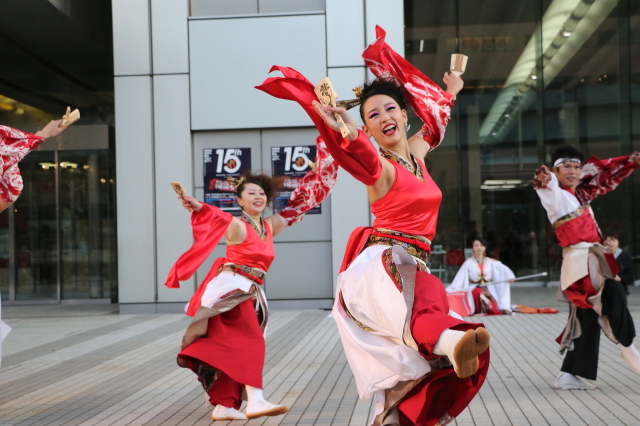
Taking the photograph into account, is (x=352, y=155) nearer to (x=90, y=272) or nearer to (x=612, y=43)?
(x=90, y=272)

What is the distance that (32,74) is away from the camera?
15703 millimetres

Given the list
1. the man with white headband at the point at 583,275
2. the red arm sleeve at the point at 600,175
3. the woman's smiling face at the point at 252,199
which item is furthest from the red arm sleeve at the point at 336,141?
the red arm sleeve at the point at 600,175

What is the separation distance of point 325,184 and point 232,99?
26.5ft

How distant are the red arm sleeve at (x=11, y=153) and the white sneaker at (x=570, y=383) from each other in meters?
4.18

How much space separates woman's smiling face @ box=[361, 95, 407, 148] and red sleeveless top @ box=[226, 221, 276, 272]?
6.84 feet

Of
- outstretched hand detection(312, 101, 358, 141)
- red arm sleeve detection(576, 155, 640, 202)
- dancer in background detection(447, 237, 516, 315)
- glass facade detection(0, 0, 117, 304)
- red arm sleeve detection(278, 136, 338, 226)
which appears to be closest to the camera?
outstretched hand detection(312, 101, 358, 141)

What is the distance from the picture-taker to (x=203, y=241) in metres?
5.33

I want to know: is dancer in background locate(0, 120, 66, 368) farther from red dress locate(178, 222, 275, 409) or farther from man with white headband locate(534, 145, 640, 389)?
man with white headband locate(534, 145, 640, 389)

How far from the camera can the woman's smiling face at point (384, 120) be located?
11.4ft

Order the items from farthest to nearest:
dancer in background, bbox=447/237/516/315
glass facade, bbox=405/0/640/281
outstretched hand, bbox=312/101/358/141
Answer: glass facade, bbox=405/0/640/281
dancer in background, bbox=447/237/516/315
outstretched hand, bbox=312/101/358/141

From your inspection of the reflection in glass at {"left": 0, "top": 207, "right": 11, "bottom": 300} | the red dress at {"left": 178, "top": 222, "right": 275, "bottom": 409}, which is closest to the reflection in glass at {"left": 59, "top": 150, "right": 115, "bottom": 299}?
the reflection in glass at {"left": 0, "top": 207, "right": 11, "bottom": 300}

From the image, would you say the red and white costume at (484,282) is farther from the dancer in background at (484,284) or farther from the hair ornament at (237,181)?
the hair ornament at (237,181)

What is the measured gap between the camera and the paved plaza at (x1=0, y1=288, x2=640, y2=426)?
5.06m

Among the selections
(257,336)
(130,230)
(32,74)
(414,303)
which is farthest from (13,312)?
(414,303)
